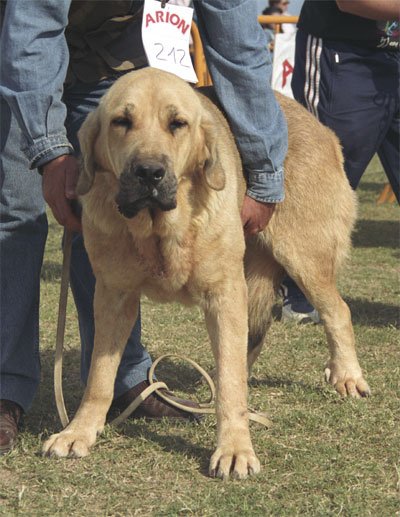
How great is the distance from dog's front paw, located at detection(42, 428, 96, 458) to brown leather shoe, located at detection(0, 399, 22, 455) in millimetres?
195

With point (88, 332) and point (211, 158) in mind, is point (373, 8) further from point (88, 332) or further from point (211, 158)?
point (88, 332)

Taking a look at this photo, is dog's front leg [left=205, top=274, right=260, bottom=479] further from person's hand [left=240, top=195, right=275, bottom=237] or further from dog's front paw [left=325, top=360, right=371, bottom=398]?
dog's front paw [left=325, top=360, right=371, bottom=398]

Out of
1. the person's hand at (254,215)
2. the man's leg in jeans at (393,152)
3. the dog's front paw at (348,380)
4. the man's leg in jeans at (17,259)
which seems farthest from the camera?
the man's leg in jeans at (393,152)

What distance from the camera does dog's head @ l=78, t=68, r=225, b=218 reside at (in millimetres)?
2680

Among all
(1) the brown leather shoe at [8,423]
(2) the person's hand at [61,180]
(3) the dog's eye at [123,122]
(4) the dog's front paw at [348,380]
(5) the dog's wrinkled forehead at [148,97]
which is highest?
(5) the dog's wrinkled forehead at [148,97]

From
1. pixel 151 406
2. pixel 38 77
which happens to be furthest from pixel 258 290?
pixel 38 77

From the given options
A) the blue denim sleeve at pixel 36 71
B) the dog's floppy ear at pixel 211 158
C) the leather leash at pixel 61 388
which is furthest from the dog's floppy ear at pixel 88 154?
the leather leash at pixel 61 388

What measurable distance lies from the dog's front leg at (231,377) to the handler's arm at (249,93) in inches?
23.6

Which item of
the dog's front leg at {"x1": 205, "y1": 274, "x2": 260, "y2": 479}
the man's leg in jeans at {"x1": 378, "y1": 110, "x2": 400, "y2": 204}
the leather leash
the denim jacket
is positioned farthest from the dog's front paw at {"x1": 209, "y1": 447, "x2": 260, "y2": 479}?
the man's leg in jeans at {"x1": 378, "y1": 110, "x2": 400, "y2": 204}

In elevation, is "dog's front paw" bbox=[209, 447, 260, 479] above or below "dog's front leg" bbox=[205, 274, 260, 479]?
below

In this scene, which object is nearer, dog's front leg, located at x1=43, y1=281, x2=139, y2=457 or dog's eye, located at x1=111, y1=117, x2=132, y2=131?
dog's eye, located at x1=111, y1=117, x2=132, y2=131

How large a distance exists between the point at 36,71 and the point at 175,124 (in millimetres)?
624

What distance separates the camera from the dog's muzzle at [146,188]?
2.63 m

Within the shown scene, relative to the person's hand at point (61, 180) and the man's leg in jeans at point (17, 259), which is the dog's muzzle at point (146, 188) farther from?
the man's leg in jeans at point (17, 259)
